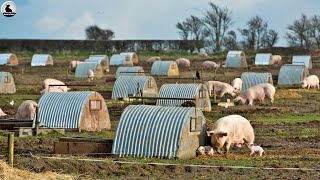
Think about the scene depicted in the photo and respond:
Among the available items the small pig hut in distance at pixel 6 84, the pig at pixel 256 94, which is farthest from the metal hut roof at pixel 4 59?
the pig at pixel 256 94

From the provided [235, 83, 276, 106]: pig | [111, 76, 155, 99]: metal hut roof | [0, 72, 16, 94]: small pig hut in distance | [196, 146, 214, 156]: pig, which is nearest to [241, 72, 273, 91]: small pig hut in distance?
[235, 83, 276, 106]: pig

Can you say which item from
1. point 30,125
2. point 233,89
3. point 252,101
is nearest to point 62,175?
point 30,125

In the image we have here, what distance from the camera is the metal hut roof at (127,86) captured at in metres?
39.5

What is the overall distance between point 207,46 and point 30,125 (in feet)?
274

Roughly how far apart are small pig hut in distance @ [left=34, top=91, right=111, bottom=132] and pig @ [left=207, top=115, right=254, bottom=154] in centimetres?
713

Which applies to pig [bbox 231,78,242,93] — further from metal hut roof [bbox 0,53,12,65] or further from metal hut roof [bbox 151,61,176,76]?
metal hut roof [bbox 0,53,12,65]

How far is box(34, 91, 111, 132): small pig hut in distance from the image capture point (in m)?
26.3

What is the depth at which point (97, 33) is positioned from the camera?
129m

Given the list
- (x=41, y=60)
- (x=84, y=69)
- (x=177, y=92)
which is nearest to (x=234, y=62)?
(x=84, y=69)

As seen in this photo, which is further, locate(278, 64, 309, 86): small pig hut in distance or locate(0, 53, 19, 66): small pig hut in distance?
locate(0, 53, 19, 66): small pig hut in distance

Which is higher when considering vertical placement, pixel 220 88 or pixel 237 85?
pixel 237 85

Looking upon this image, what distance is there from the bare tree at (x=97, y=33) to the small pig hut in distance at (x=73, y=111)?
100843 millimetres

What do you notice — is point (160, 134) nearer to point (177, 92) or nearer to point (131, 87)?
point (177, 92)

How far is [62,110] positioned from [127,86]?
524 inches
